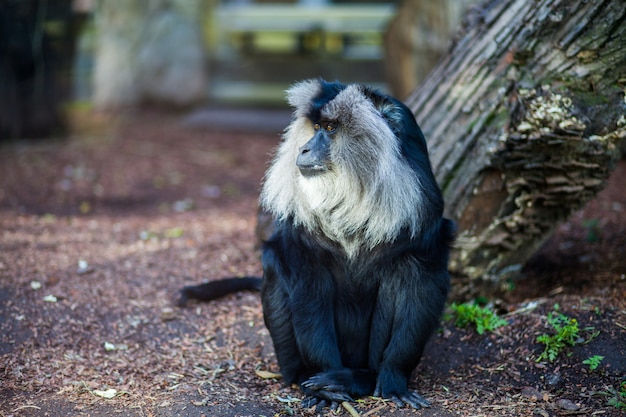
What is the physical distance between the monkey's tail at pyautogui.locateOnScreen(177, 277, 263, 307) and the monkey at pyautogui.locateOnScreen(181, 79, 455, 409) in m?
0.90

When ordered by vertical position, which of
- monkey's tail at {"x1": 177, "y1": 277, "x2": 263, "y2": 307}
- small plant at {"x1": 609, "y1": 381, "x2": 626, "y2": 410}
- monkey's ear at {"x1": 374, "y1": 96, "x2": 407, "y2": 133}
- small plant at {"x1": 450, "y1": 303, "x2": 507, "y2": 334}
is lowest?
monkey's tail at {"x1": 177, "y1": 277, "x2": 263, "y2": 307}

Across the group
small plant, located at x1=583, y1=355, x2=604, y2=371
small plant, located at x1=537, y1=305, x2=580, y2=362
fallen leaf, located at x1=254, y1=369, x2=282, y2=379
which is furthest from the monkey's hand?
small plant, located at x1=583, y1=355, x2=604, y2=371

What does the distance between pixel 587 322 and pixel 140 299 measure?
9.06 ft

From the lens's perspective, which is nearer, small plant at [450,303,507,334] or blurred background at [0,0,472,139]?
small plant at [450,303,507,334]

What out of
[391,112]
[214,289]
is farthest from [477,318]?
[214,289]

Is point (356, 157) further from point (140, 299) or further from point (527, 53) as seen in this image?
point (140, 299)

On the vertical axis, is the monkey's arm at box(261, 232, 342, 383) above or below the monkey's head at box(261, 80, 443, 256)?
below

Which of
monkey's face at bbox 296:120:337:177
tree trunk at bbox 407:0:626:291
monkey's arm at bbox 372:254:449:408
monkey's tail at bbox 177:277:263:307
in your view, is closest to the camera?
monkey's face at bbox 296:120:337:177

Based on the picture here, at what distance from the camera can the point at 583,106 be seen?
4121 mm

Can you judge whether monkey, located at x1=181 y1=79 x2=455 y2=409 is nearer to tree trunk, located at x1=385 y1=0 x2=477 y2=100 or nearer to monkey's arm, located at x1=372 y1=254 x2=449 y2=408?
monkey's arm, located at x1=372 y1=254 x2=449 y2=408

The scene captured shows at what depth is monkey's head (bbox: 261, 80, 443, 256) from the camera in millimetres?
3449

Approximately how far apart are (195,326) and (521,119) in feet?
7.68

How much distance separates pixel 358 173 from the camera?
3.49 metres

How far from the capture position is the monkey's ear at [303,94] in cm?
363
